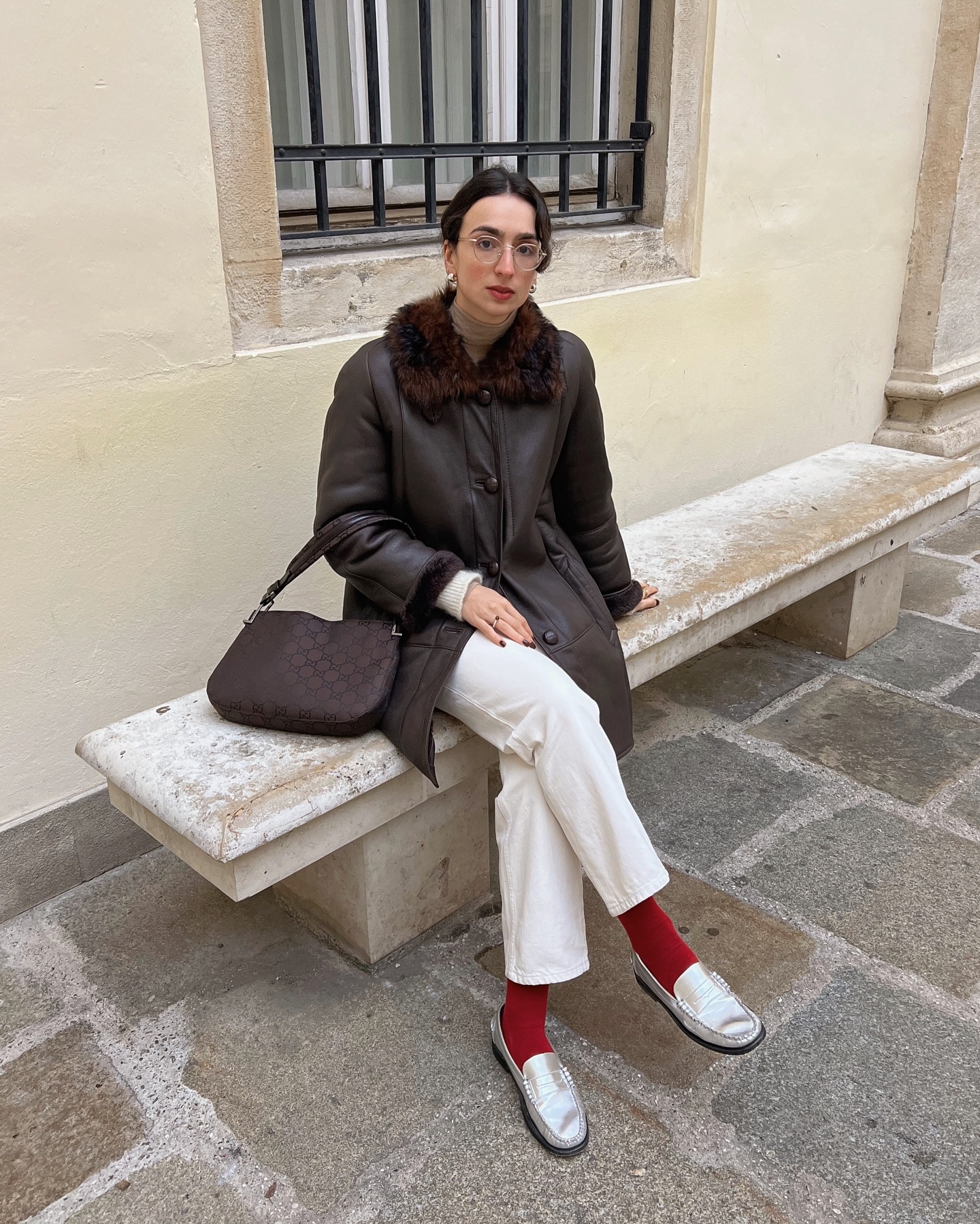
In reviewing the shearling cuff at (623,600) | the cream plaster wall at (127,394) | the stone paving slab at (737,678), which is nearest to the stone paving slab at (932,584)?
the stone paving slab at (737,678)

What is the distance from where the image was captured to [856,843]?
Result: 2.73m

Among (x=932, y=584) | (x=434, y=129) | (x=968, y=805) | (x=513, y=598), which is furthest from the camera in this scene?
(x=932, y=584)

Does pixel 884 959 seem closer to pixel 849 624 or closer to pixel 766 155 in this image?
pixel 849 624

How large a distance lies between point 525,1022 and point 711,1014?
365 millimetres

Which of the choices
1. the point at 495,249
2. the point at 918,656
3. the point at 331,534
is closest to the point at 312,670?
the point at 331,534

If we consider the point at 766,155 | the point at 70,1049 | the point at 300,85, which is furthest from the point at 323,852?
the point at 766,155

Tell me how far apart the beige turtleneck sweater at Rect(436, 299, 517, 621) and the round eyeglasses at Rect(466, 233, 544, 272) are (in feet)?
0.38

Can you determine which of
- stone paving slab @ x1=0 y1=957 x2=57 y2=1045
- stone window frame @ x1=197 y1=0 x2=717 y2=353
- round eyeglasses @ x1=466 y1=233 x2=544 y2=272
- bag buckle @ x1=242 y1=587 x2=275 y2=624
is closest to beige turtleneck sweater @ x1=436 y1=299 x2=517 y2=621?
round eyeglasses @ x1=466 y1=233 x2=544 y2=272

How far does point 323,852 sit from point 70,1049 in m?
0.67

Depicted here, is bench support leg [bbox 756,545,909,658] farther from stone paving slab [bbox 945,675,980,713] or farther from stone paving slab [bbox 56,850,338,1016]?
stone paving slab [bbox 56,850,338,1016]

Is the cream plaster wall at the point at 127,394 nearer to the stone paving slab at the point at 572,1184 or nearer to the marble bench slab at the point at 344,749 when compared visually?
the marble bench slab at the point at 344,749

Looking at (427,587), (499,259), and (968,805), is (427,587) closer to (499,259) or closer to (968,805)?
(499,259)

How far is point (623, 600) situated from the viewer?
262 centimetres

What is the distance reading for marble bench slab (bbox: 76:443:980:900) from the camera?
190 centimetres
